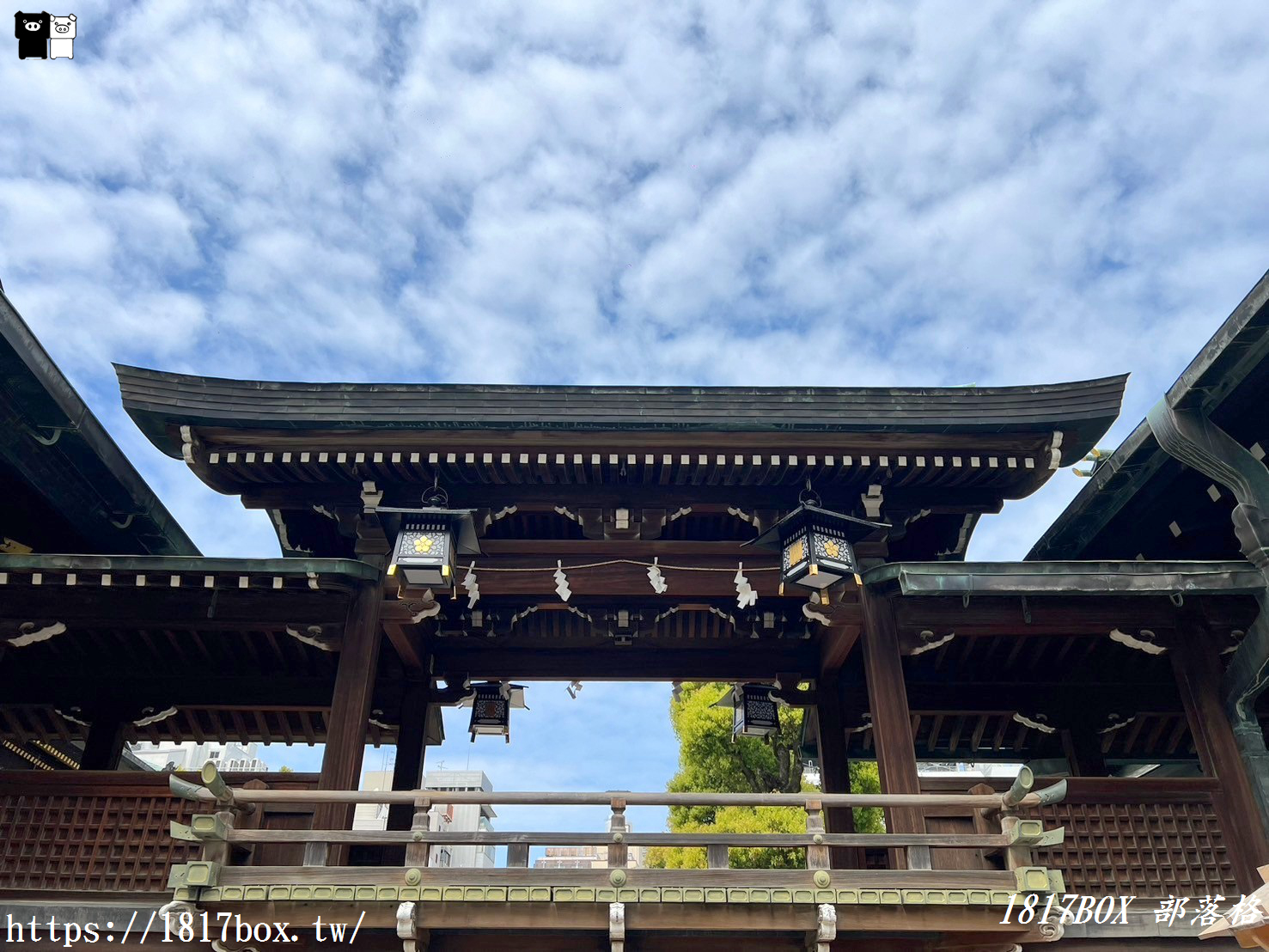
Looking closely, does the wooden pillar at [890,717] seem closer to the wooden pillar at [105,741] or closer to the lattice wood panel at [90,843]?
the lattice wood panel at [90,843]

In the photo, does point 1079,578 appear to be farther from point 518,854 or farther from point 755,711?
point 518,854

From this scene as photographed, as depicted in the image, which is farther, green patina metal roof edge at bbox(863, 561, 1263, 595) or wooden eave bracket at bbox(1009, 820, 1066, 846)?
green patina metal roof edge at bbox(863, 561, 1263, 595)

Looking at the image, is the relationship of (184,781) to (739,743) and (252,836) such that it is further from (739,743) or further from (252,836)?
(739,743)

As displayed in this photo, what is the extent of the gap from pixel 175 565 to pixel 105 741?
4.15m

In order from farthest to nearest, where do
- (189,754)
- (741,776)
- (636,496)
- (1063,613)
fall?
(189,754), (741,776), (636,496), (1063,613)

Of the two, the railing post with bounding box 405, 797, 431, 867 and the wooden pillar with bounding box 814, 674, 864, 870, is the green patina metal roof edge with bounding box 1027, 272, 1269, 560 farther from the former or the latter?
the railing post with bounding box 405, 797, 431, 867

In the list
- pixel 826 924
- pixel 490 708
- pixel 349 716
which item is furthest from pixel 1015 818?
pixel 490 708

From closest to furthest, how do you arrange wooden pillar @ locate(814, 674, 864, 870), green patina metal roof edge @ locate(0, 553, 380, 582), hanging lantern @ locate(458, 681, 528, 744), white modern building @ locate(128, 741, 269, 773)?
1. green patina metal roof edge @ locate(0, 553, 380, 582)
2. wooden pillar @ locate(814, 674, 864, 870)
3. hanging lantern @ locate(458, 681, 528, 744)
4. white modern building @ locate(128, 741, 269, 773)

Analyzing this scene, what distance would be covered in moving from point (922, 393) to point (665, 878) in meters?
6.25

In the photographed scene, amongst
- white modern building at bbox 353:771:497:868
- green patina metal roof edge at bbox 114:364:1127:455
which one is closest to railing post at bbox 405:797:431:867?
green patina metal roof edge at bbox 114:364:1127:455

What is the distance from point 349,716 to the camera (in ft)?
31.5

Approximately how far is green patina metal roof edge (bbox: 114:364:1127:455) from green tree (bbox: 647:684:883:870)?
489 inches

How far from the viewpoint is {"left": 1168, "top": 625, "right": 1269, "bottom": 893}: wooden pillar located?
9.08 meters

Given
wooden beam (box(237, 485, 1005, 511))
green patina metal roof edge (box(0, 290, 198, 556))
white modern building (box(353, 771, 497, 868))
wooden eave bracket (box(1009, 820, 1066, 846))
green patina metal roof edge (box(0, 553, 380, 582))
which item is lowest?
wooden eave bracket (box(1009, 820, 1066, 846))
